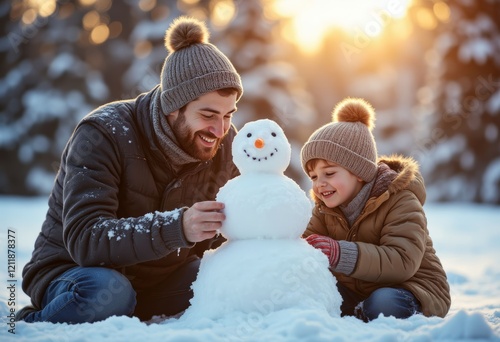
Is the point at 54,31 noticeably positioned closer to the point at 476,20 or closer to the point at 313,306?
the point at 476,20

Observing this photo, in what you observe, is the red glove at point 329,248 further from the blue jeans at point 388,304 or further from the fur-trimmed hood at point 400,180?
the fur-trimmed hood at point 400,180

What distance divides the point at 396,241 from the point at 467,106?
948 cm

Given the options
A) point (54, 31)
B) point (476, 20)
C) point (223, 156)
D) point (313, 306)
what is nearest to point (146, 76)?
point (54, 31)

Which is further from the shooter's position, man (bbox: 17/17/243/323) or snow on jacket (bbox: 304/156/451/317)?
snow on jacket (bbox: 304/156/451/317)

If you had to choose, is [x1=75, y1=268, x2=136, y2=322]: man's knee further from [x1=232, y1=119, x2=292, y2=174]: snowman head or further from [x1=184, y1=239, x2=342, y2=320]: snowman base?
[x1=232, y1=119, x2=292, y2=174]: snowman head

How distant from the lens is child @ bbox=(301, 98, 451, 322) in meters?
2.56

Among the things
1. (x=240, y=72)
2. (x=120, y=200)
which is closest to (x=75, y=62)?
(x=240, y=72)

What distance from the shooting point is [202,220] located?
7.56ft

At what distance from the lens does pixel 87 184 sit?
8.36 ft

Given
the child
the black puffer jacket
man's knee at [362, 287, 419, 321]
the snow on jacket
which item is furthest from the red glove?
the black puffer jacket

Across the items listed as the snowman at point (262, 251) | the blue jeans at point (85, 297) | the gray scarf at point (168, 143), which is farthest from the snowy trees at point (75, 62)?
the blue jeans at point (85, 297)

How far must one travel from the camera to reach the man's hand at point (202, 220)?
2.31 meters

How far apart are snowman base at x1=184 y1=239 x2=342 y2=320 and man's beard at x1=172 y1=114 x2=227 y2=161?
75 cm

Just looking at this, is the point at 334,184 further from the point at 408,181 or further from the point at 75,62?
the point at 75,62
